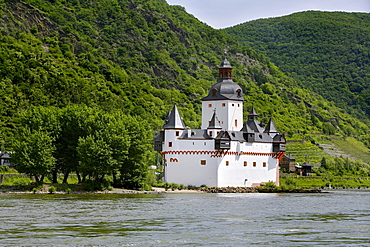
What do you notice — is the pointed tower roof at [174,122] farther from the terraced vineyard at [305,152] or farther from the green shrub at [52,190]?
the terraced vineyard at [305,152]

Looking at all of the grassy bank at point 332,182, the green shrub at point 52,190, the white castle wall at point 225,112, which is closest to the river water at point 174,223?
the green shrub at point 52,190

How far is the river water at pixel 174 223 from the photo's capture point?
44219mm

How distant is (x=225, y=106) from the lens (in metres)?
117

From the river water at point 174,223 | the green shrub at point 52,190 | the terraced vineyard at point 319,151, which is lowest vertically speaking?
the river water at point 174,223

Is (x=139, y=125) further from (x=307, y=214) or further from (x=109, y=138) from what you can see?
(x=307, y=214)

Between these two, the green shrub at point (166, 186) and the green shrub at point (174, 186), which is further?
the green shrub at point (174, 186)

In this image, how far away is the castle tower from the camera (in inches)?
4589

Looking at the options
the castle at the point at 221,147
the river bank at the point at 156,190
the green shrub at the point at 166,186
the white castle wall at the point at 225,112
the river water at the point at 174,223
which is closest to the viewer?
the river water at the point at 174,223

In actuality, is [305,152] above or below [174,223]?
above

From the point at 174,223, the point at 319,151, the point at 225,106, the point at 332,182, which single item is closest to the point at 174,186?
the point at 225,106

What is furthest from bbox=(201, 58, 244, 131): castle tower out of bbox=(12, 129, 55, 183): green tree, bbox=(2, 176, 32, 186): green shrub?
bbox=(12, 129, 55, 183): green tree

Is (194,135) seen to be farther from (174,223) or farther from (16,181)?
(174,223)

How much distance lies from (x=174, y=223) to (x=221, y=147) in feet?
179

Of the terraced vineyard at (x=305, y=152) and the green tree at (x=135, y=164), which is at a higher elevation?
the terraced vineyard at (x=305, y=152)
